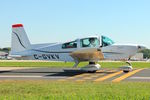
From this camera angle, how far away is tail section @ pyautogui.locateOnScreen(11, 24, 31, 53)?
21469mm

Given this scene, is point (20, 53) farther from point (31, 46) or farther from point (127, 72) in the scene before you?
point (127, 72)

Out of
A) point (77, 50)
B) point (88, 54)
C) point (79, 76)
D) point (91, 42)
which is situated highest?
point (91, 42)

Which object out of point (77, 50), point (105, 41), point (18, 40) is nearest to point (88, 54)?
point (77, 50)

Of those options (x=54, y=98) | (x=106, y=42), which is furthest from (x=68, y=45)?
(x=54, y=98)

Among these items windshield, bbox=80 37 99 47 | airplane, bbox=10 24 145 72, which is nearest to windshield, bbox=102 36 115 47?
airplane, bbox=10 24 145 72

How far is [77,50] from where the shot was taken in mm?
18781

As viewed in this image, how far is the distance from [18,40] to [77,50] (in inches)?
215

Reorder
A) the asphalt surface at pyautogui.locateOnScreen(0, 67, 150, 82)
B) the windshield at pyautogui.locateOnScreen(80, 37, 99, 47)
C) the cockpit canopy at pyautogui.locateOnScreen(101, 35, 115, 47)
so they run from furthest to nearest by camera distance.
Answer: the cockpit canopy at pyautogui.locateOnScreen(101, 35, 115, 47) < the windshield at pyautogui.locateOnScreen(80, 37, 99, 47) < the asphalt surface at pyautogui.locateOnScreen(0, 67, 150, 82)

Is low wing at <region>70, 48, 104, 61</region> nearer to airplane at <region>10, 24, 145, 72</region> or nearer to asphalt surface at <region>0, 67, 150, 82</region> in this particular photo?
airplane at <region>10, 24, 145, 72</region>

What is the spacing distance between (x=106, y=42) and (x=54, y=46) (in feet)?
13.0

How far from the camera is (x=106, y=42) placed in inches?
745

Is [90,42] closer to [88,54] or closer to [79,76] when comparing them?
[88,54]

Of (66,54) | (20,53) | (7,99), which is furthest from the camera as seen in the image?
(20,53)

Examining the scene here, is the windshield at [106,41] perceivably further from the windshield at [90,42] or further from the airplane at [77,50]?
the windshield at [90,42]
